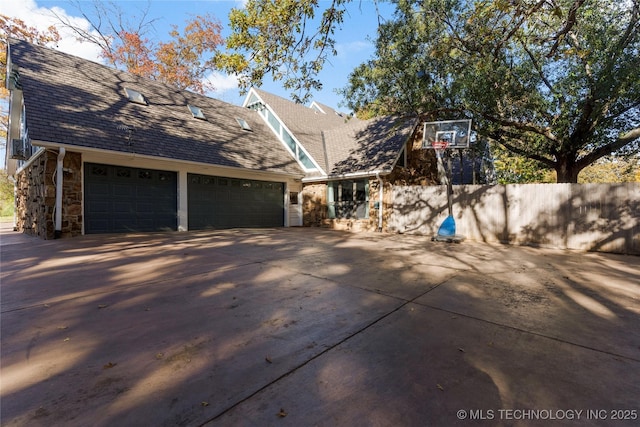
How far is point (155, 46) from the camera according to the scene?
18781 millimetres

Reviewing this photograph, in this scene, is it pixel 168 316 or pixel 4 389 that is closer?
pixel 4 389

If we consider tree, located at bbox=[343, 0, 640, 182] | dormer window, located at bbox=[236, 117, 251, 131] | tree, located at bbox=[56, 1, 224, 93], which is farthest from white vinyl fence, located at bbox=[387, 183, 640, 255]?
tree, located at bbox=[56, 1, 224, 93]

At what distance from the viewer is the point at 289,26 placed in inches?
205

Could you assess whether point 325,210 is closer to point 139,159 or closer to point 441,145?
point 441,145

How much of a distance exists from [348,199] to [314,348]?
35.2 feet

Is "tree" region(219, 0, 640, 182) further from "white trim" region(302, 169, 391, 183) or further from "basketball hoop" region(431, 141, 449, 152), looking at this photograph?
"white trim" region(302, 169, 391, 183)

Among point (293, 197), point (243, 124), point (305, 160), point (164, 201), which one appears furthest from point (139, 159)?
point (305, 160)

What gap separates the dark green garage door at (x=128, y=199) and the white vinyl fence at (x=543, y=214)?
8.74 meters

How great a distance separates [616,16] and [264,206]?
44.3ft

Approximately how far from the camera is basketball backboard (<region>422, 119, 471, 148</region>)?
352 inches

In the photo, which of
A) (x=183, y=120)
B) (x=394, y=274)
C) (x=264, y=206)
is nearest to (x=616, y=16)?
(x=394, y=274)

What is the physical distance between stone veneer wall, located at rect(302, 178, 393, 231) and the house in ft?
0.16

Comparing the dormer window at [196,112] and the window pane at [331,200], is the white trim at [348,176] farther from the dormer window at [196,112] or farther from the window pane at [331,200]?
the dormer window at [196,112]

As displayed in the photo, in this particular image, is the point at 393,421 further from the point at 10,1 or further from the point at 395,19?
the point at 10,1
